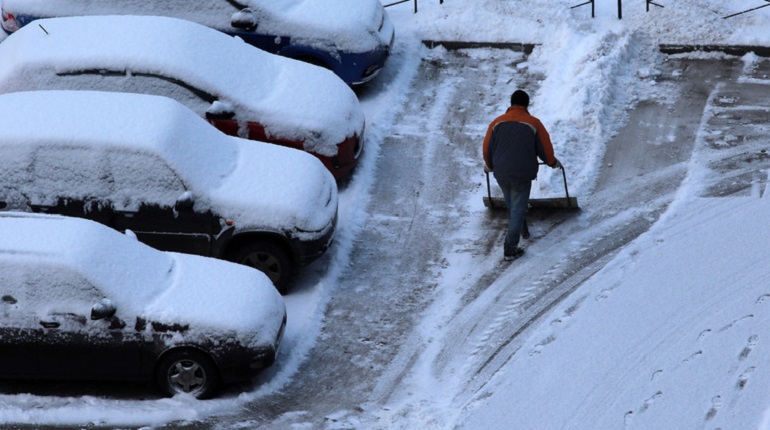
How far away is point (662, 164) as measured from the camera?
14.1m

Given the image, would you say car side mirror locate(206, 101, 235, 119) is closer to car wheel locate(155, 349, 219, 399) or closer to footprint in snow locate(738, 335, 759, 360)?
car wheel locate(155, 349, 219, 399)

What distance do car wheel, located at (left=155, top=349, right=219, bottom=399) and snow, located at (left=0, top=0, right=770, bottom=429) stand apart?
0.12 meters

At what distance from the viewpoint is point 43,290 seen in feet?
32.8

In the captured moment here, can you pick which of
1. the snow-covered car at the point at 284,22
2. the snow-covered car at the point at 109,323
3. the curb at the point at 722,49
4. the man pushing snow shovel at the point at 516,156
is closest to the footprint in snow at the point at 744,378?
the man pushing snow shovel at the point at 516,156

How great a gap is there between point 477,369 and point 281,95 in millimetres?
4634

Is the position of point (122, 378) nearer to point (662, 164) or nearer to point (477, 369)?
point (477, 369)

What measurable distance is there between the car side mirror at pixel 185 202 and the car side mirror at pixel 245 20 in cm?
459

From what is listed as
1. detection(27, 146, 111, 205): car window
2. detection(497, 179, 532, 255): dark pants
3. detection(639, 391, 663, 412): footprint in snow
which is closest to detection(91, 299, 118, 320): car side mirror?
detection(27, 146, 111, 205): car window

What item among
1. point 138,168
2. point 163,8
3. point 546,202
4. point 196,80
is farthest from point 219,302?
point 163,8

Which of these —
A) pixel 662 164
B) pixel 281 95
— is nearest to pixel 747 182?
pixel 662 164

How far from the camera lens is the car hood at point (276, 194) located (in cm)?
1156

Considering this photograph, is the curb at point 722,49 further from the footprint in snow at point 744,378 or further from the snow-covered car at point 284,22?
the footprint in snow at point 744,378

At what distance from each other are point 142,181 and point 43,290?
1873 mm

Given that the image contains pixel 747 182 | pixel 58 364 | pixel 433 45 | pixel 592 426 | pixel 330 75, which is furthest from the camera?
pixel 433 45
